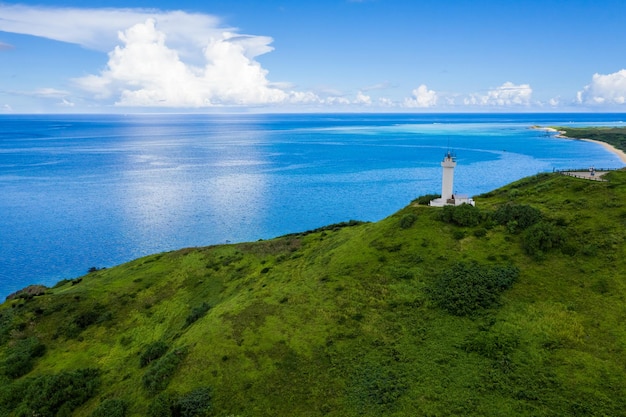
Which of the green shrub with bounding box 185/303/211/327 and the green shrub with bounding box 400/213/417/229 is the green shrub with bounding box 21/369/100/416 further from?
the green shrub with bounding box 400/213/417/229

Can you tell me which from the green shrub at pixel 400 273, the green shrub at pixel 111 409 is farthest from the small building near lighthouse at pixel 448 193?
the green shrub at pixel 111 409

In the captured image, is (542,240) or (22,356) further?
(22,356)

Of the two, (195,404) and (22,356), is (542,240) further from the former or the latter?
(22,356)

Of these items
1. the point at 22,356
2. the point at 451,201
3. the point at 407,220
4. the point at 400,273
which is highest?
the point at 451,201

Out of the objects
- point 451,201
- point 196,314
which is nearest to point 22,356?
point 196,314

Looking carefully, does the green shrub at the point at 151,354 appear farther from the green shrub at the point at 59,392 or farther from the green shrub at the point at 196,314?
the green shrub at the point at 196,314

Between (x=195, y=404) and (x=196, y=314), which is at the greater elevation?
(x=195, y=404)

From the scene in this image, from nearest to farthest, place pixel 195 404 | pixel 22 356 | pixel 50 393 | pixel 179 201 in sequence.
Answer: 1. pixel 195 404
2. pixel 50 393
3. pixel 22 356
4. pixel 179 201
